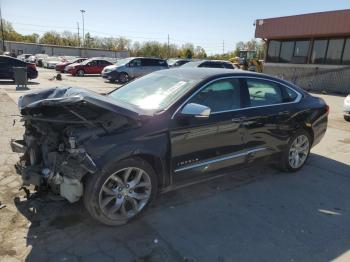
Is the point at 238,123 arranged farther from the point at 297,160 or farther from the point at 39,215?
the point at 39,215

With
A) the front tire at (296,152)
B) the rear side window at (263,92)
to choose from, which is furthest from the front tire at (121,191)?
the front tire at (296,152)

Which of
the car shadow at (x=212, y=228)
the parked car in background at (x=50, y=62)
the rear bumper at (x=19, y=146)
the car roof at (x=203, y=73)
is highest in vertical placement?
the car roof at (x=203, y=73)

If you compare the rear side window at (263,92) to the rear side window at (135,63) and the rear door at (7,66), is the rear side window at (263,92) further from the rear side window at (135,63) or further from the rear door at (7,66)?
the rear side window at (135,63)

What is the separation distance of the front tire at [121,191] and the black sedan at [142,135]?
0.03 feet

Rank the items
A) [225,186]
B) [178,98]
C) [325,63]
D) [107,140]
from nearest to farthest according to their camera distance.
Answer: [107,140] < [178,98] < [225,186] < [325,63]

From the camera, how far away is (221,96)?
4250 millimetres

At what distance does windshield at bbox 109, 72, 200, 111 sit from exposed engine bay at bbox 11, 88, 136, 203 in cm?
58

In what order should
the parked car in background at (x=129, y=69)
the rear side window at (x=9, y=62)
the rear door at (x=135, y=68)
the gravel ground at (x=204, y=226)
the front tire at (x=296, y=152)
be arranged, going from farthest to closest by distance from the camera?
the rear door at (x=135, y=68) < the parked car in background at (x=129, y=69) < the rear side window at (x=9, y=62) < the front tire at (x=296, y=152) < the gravel ground at (x=204, y=226)

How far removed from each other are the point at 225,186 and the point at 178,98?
1.68m

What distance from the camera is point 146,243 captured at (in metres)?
3.25

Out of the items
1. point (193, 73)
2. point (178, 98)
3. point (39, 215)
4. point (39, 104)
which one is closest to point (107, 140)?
point (39, 104)

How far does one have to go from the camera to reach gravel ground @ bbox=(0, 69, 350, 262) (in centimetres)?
312

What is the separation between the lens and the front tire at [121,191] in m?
3.27

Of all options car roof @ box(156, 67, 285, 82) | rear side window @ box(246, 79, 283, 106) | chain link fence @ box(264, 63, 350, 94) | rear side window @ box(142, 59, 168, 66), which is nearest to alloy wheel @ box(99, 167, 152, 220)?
car roof @ box(156, 67, 285, 82)
